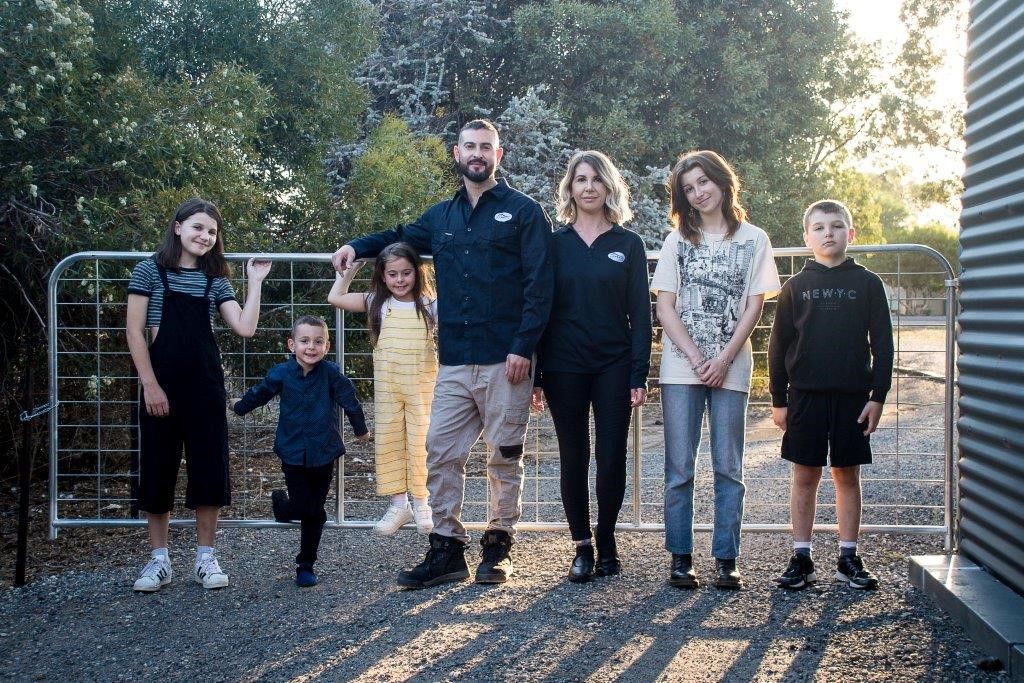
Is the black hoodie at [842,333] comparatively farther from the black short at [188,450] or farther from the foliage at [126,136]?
the foliage at [126,136]

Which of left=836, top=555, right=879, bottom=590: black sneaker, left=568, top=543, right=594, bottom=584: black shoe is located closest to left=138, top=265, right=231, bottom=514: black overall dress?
left=568, top=543, right=594, bottom=584: black shoe

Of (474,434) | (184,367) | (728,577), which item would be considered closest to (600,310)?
(474,434)

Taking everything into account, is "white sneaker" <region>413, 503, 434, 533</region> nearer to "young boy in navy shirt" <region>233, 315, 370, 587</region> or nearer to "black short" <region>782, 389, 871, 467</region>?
"young boy in navy shirt" <region>233, 315, 370, 587</region>

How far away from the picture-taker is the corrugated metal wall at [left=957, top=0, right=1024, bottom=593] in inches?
163

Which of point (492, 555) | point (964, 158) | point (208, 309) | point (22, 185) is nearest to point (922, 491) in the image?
point (964, 158)

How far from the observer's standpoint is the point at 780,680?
11.4ft

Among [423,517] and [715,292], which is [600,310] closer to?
[715,292]

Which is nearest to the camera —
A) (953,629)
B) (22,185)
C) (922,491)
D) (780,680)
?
(780,680)

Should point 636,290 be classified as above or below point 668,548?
above

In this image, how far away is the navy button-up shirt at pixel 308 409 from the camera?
4727 millimetres

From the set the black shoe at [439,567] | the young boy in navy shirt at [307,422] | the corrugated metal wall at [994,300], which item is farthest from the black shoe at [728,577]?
the young boy in navy shirt at [307,422]

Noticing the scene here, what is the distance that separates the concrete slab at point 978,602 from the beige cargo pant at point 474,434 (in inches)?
73.0

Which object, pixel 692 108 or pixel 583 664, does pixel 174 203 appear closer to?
pixel 583 664

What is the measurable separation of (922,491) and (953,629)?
3773 millimetres
